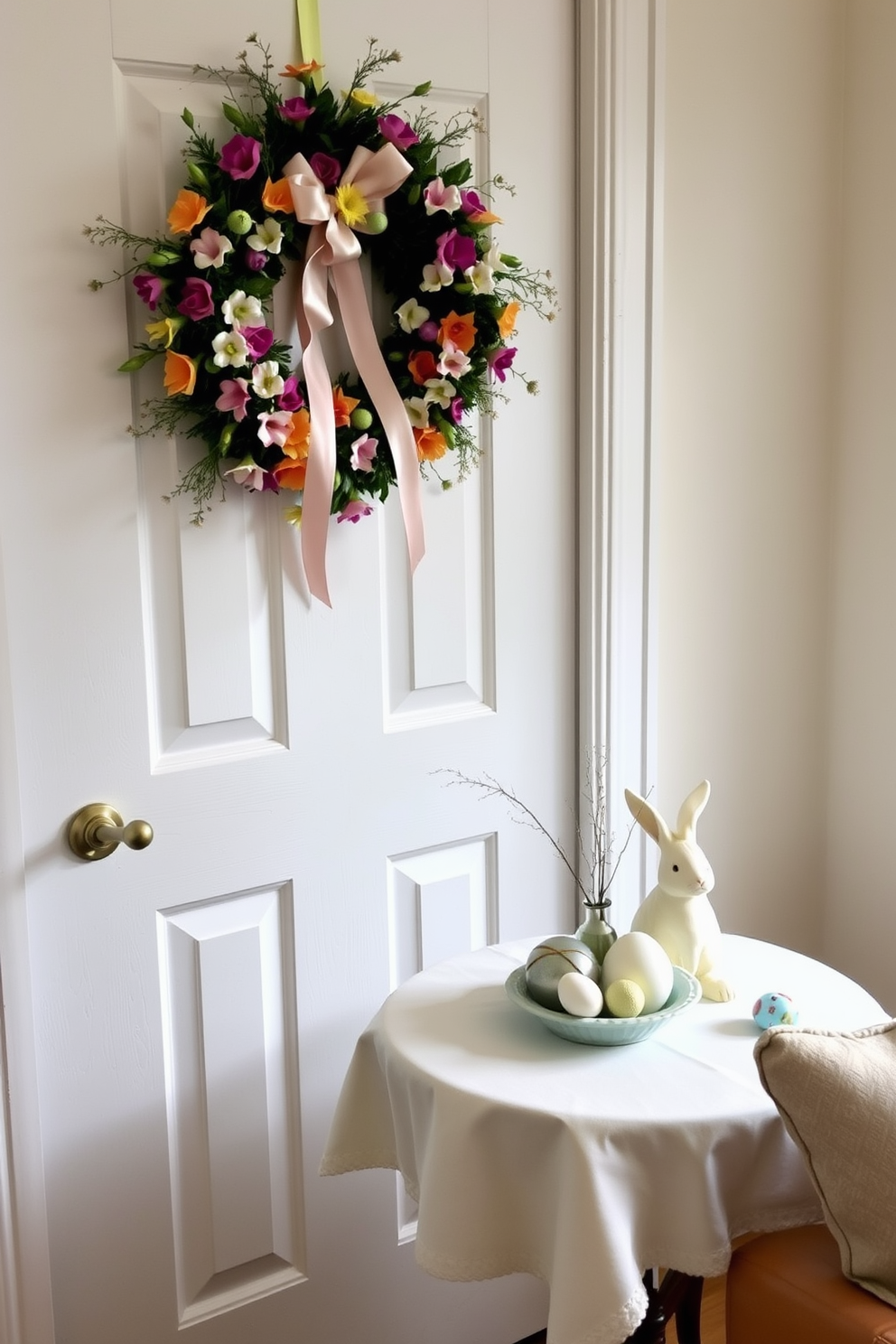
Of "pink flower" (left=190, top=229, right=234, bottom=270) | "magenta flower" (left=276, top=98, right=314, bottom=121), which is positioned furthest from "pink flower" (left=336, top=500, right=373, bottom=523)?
"magenta flower" (left=276, top=98, right=314, bottom=121)

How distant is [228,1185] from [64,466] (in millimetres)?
961

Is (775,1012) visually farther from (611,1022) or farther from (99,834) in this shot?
(99,834)

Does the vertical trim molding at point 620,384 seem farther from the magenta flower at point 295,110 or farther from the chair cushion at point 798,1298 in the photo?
the chair cushion at point 798,1298

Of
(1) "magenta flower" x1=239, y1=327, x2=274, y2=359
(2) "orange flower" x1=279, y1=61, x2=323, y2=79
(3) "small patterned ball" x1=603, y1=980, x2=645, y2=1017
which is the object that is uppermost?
(2) "orange flower" x1=279, y1=61, x2=323, y2=79

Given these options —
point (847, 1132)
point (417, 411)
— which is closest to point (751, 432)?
point (417, 411)

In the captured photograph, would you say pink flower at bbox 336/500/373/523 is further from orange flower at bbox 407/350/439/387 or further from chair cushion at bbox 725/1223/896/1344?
chair cushion at bbox 725/1223/896/1344

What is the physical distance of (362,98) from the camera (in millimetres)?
1410

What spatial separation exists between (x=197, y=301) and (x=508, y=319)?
414 mm

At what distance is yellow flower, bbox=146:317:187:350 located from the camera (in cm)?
133

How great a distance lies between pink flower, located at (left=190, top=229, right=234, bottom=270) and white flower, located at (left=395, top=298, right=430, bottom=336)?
0.78 feet

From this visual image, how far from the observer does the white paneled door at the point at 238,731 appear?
53.9 inches

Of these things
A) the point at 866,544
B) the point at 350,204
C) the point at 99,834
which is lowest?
the point at 99,834

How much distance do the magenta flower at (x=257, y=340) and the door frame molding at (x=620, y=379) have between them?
1.75ft

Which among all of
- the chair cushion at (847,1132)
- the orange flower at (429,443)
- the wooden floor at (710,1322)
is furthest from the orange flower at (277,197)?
the wooden floor at (710,1322)
